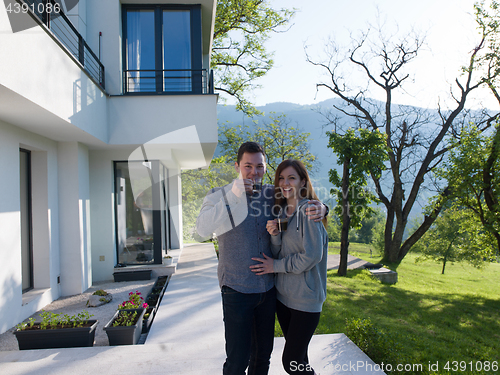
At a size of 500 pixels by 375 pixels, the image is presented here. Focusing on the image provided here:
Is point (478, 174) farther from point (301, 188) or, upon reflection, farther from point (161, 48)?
point (301, 188)

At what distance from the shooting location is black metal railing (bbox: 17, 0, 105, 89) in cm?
414

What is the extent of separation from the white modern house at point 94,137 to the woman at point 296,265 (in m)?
3.04

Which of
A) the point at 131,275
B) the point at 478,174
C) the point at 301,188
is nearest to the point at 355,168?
the point at 478,174

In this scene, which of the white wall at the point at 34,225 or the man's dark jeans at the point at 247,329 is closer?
the man's dark jeans at the point at 247,329

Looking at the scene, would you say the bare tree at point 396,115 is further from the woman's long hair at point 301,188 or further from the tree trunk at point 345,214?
the woman's long hair at point 301,188

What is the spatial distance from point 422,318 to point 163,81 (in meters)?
8.34

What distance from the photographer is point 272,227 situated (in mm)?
1870

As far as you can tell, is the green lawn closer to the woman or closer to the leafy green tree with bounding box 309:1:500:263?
the woman

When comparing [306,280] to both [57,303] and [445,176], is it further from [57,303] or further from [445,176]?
[445,176]

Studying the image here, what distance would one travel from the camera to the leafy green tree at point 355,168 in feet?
33.9

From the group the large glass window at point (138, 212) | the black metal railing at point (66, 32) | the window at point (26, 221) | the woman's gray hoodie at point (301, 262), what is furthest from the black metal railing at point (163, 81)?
the woman's gray hoodie at point (301, 262)

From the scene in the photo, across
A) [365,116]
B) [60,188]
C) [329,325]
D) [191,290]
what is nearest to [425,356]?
[329,325]

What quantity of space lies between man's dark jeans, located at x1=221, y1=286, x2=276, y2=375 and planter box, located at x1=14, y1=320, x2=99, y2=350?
2.35m

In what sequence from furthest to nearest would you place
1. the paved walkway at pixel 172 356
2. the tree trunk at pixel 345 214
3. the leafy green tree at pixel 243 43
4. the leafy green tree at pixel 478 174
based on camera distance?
the leafy green tree at pixel 243 43 → the tree trunk at pixel 345 214 → the leafy green tree at pixel 478 174 → the paved walkway at pixel 172 356
